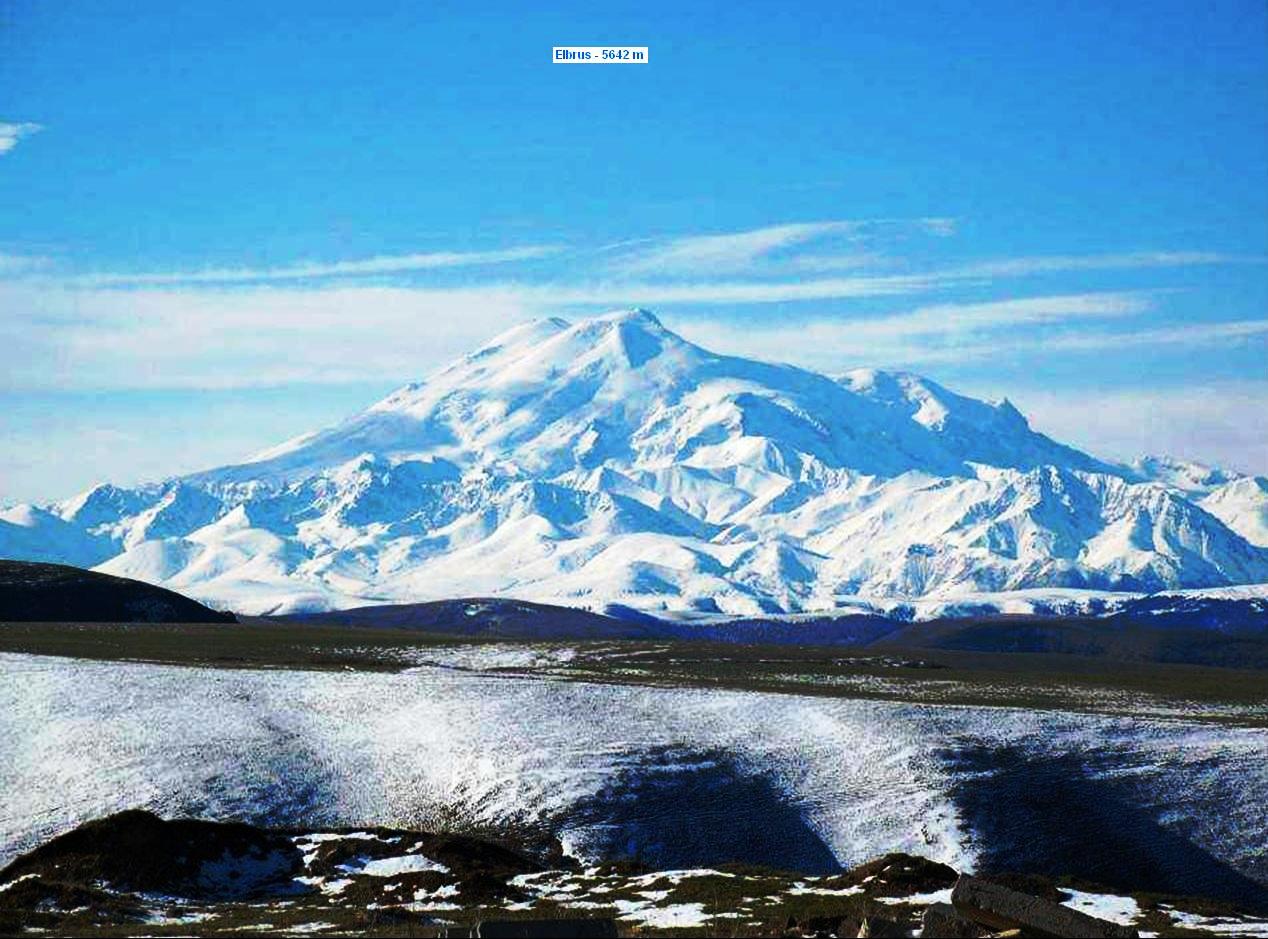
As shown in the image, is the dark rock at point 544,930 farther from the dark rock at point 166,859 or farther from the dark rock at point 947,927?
the dark rock at point 166,859

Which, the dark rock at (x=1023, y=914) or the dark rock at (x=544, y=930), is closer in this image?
the dark rock at (x=544, y=930)

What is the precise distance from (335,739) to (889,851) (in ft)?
98.6

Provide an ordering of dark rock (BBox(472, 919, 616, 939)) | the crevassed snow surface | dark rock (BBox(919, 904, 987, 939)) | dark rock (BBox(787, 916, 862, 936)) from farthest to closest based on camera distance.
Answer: the crevassed snow surface < dark rock (BBox(787, 916, 862, 936)) < dark rock (BBox(919, 904, 987, 939)) < dark rock (BBox(472, 919, 616, 939))

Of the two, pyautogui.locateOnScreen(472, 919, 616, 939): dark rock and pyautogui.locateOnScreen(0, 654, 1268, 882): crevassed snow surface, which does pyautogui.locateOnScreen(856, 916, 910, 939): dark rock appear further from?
pyautogui.locateOnScreen(0, 654, 1268, 882): crevassed snow surface

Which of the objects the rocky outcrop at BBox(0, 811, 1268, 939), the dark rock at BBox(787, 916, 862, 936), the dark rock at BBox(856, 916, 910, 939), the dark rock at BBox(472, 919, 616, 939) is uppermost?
the dark rock at BBox(472, 919, 616, 939)

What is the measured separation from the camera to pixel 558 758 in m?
85.5

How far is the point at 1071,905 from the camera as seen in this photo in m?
58.6

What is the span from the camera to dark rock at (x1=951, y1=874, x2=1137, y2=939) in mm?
44500

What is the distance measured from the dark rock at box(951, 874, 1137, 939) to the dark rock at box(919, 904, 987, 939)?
162 cm

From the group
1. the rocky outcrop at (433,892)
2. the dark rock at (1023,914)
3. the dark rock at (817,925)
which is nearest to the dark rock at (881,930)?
the dark rock at (817,925)

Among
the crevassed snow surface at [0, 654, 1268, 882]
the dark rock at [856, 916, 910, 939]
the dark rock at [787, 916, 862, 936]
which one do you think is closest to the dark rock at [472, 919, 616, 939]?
the dark rock at [856, 916, 910, 939]

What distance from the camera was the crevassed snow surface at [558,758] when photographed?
7706 cm

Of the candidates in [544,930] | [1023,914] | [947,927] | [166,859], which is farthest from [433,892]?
[947,927]

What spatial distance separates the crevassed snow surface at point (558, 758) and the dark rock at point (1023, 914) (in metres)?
27.0
